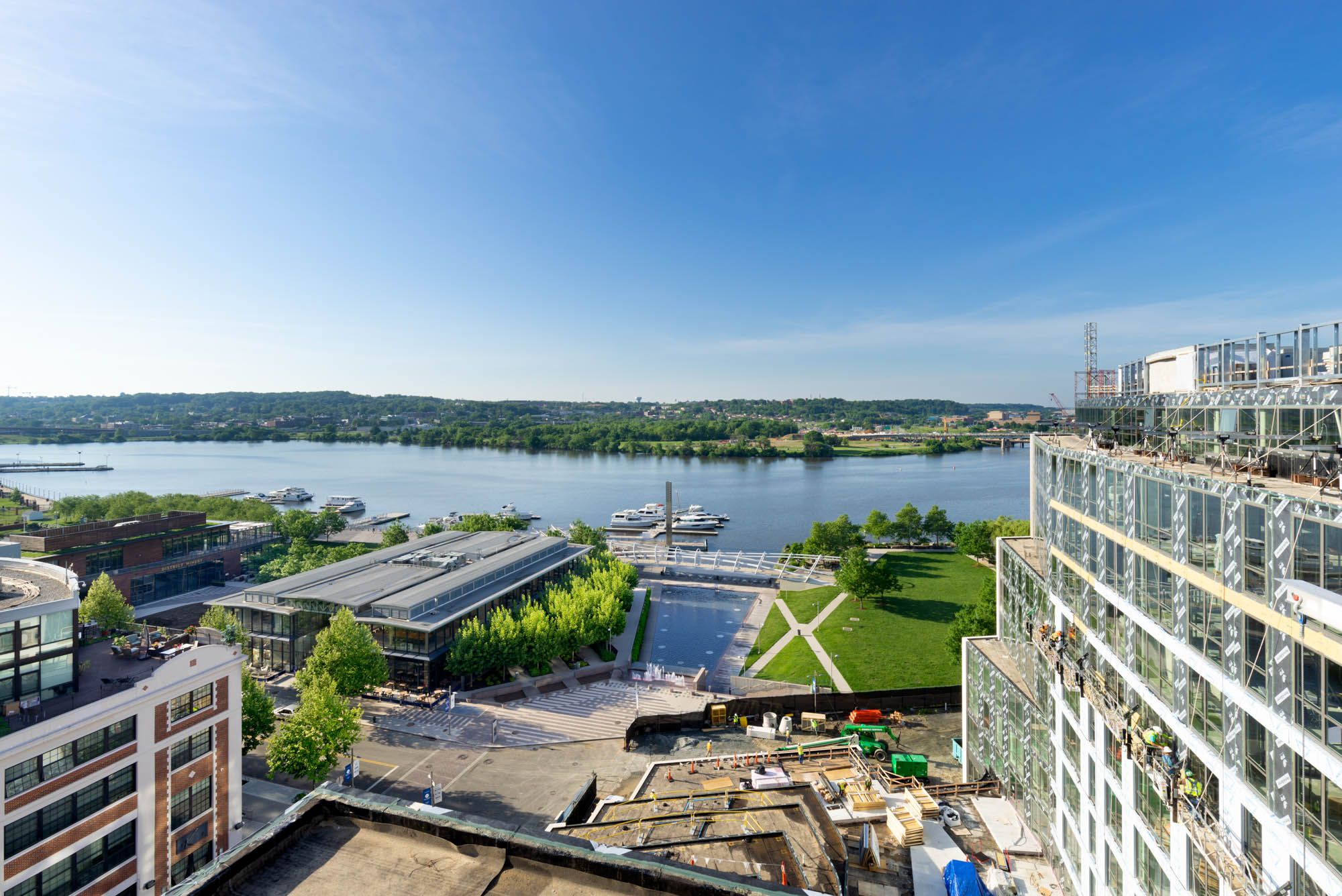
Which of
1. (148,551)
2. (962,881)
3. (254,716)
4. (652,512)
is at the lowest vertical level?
(652,512)

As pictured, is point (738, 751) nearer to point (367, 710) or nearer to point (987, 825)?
point (987, 825)

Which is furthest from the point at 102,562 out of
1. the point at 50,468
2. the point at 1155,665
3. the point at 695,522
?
the point at 50,468

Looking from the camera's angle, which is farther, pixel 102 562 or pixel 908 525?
pixel 908 525

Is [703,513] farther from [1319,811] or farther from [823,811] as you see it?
[1319,811]

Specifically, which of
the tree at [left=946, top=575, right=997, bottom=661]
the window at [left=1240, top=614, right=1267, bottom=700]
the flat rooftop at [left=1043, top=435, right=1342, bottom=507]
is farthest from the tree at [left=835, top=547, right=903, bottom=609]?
the window at [left=1240, top=614, right=1267, bottom=700]

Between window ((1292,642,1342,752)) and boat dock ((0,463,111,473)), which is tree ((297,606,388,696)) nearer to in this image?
window ((1292,642,1342,752))

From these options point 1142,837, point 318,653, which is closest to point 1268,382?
point 1142,837
